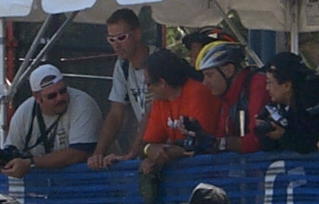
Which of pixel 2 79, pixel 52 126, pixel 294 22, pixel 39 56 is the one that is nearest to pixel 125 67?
pixel 52 126

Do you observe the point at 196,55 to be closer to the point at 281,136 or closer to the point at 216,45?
the point at 216,45

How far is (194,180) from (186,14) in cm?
276

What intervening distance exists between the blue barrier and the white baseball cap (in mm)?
577

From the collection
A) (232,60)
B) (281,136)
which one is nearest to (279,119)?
(281,136)

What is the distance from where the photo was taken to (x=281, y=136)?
6.53 metres

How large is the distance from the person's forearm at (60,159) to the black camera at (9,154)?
0.12 meters

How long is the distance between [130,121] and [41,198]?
881mm

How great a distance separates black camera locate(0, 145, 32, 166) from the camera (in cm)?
789

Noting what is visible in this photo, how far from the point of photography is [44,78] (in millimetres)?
8000

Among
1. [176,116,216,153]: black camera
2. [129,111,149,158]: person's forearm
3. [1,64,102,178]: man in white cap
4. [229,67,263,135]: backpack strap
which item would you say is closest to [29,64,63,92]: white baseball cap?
[1,64,102,178]: man in white cap

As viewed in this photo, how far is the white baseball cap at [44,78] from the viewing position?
26.2ft

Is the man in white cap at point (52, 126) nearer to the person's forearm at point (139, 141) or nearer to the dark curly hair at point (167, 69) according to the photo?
the person's forearm at point (139, 141)

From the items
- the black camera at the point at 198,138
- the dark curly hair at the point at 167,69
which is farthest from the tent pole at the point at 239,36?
the black camera at the point at 198,138

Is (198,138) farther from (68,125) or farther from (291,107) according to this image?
(68,125)
